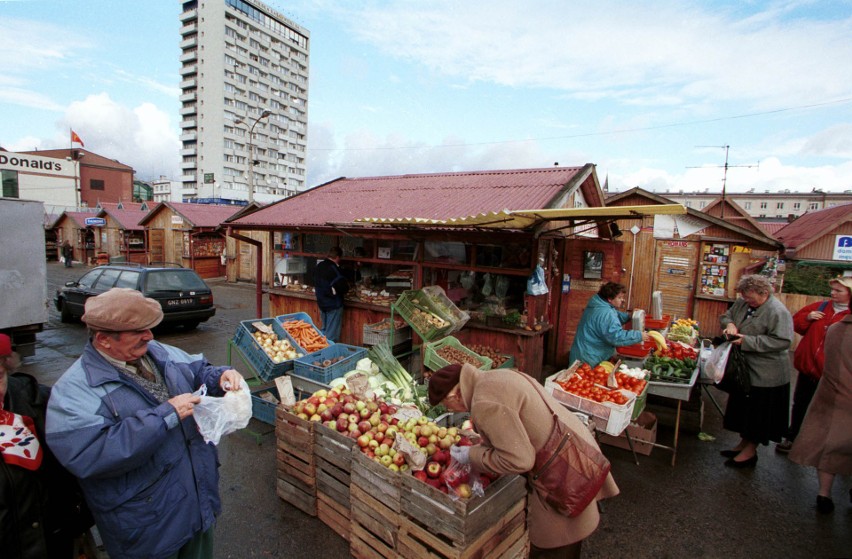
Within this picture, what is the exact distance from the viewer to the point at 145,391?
2.13 meters

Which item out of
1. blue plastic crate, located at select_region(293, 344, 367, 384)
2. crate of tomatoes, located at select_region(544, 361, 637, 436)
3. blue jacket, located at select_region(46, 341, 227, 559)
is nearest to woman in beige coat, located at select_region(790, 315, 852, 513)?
crate of tomatoes, located at select_region(544, 361, 637, 436)

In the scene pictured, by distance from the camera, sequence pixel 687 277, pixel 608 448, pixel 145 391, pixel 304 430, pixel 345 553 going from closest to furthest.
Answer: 1. pixel 145 391
2. pixel 345 553
3. pixel 304 430
4. pixel 608 448
5. pixel 687 277

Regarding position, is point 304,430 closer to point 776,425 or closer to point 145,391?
point 145,391

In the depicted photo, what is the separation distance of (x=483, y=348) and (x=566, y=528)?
170 inches

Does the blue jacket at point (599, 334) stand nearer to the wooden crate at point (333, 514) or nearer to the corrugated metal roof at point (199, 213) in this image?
the wooden crate at point (333, 514)

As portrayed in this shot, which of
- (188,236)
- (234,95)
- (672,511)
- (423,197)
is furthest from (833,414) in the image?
(234,95)

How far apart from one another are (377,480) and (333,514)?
90cm

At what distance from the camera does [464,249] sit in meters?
7.38

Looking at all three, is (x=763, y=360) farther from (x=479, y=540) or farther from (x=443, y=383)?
(x=443, y=383)

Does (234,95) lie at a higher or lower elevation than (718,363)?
higher

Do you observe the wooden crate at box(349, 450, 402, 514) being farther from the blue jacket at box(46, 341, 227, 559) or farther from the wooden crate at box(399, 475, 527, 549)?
the blue jacket at box(46, 341, 227, 559)

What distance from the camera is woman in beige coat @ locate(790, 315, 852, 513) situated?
11.9ft

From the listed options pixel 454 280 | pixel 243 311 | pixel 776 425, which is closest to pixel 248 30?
pixel 243 311

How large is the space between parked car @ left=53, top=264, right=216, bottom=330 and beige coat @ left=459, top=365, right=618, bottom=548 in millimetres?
10076
